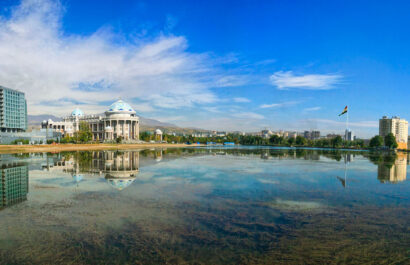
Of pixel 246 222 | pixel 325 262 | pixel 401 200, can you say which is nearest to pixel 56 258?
pixel 246 222

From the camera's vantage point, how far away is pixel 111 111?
115438mm

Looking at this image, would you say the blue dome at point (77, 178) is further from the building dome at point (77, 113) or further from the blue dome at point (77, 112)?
the blue dome at point (77, 112)

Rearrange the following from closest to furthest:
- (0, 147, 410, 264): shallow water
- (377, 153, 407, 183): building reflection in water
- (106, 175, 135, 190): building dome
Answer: (0, 147, 410, 264): shallow water, (106, 175, 135, 190): building dome, (377, 153, 407, 183): building reflection in water

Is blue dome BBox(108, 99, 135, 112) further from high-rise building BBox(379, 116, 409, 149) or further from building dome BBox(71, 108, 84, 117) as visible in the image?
high-rise building BBox(379, 116, 409, 149)

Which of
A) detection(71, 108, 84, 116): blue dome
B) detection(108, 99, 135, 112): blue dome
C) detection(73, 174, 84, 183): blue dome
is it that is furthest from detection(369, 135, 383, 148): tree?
detection(71, 108, 84, 116): blue dome

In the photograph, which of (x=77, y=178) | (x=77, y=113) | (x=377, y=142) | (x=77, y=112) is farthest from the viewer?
(x=77, y=112)

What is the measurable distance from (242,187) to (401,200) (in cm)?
911

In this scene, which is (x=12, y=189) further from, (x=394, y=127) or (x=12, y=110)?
(x=394, y=127)

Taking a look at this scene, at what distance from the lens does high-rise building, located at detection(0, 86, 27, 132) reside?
9543 centimetres

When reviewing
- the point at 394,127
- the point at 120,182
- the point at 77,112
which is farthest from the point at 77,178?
the point at 394,127

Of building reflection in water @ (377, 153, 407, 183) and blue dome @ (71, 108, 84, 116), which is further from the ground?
blue dome @ (71, 108, 84, 116)

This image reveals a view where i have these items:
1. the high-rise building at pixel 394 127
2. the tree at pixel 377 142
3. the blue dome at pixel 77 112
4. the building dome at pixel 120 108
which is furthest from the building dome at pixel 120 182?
the high-rise building at pixel 394 127

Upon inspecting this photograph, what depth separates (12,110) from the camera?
99.8m

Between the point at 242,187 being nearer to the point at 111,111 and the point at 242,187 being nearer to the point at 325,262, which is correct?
the point at 325,262
